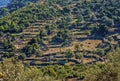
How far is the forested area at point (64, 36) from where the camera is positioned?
12012cm

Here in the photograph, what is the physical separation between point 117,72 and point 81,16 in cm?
10941

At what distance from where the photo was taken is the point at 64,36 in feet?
456

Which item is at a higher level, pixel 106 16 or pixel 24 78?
pixel 24 78

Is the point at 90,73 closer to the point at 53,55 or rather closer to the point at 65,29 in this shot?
the point at 53,55

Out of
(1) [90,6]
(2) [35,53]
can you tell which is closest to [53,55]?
(2) [35,53]

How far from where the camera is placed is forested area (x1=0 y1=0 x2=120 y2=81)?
120 m

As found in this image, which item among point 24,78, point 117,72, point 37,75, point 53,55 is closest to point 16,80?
point 24,78

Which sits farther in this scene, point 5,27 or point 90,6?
point 90,6

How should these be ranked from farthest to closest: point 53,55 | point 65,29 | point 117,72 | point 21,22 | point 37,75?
point 21,22, point 65,29, point 53,55, point 37,75, point 117,72

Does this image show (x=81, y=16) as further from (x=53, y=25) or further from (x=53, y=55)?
(x=53, y=55)

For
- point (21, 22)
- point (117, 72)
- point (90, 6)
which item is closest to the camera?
point (117, 72)

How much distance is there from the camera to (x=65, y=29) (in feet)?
479

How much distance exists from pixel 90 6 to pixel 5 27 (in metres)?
47.9

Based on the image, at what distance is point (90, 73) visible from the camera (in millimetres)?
56094
